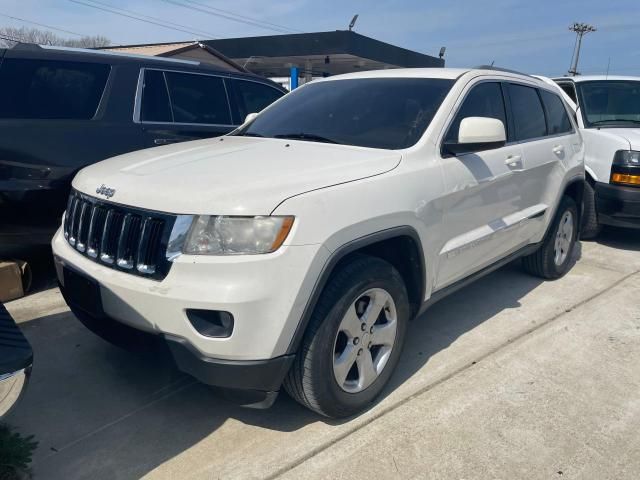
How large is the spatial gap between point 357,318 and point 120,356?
1625 mm

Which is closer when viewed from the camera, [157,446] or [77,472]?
[77,472]

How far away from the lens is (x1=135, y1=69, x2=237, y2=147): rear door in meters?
4.63

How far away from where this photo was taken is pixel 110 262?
2.52m

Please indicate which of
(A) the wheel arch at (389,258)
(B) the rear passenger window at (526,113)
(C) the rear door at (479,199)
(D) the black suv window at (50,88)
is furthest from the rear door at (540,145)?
(D) the black suv window at (50,88)

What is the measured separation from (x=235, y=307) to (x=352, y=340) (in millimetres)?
731

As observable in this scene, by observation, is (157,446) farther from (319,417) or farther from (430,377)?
(430,377)

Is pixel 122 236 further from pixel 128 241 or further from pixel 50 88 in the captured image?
pixel 50 88

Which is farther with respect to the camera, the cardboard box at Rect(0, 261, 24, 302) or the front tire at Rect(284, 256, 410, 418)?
the cardboard box at Rect(0, 261, 24, 302)

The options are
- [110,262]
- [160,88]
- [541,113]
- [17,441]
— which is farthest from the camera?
[160,88]

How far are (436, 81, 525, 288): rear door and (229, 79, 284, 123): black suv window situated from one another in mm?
2664

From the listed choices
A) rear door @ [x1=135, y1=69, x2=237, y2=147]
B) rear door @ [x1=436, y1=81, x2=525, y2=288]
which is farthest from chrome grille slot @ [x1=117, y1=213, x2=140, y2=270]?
rear door @ [x1=135, y1=69, x2=237, y2=147]

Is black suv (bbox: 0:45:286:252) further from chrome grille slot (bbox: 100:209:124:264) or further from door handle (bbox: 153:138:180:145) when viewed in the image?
chrome grille slot (bbox: 100:209:124:264)

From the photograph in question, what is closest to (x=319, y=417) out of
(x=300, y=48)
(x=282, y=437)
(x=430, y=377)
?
(x=282, y=437)

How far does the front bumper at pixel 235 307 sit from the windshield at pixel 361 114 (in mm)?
1115
